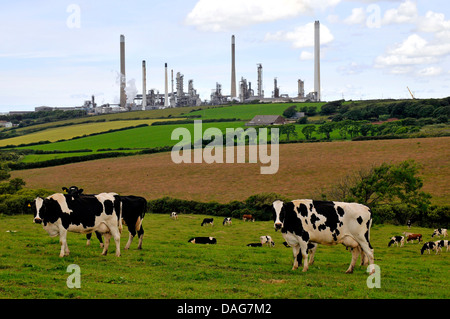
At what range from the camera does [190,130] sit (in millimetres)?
128500

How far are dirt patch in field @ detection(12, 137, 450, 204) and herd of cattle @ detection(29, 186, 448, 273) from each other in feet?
132

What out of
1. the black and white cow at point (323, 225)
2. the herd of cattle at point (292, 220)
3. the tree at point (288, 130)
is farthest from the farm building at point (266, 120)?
the black and white cow at point (323, 225)

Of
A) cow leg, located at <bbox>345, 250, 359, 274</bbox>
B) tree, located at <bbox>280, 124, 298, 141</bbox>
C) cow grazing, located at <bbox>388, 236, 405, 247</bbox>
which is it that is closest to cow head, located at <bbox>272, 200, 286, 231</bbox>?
cow leg, located at <bbox>345, 250, 359, 274</bbox>

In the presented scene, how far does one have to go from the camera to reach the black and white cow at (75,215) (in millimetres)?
20609

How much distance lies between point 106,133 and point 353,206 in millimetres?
119074

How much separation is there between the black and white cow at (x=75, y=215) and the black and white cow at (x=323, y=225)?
7042 millimetres

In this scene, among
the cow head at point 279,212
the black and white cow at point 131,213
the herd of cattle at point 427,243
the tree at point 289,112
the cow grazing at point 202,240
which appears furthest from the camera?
the tree at point 289,112

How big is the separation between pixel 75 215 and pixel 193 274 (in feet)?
20.0

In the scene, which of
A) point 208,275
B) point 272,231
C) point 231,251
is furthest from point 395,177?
point 208,275

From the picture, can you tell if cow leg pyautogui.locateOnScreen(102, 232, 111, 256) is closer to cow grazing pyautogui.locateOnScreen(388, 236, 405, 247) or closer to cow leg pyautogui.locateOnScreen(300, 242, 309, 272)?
cow leg pyautogui.locateOnScreen(300, 242, 309, 272)

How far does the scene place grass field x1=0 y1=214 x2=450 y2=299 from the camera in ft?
46.9

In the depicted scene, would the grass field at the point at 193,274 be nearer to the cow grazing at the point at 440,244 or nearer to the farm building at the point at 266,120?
the cow grazing at the point at 440,244

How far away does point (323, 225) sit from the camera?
19391 millimetres

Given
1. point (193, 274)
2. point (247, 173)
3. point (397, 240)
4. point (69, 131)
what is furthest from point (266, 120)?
point (193, 274)
